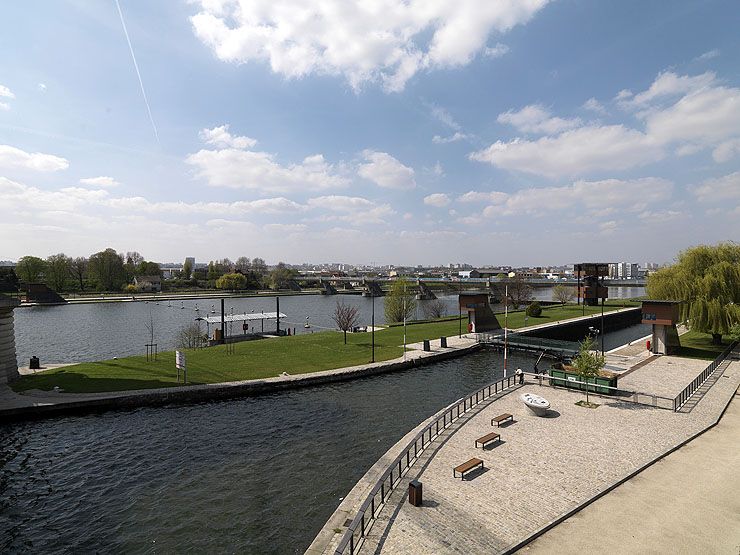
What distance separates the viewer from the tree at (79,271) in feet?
441

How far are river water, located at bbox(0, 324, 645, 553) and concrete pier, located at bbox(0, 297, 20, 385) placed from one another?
7534mm

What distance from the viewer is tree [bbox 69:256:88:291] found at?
134 meters

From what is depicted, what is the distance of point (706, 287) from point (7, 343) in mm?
55104

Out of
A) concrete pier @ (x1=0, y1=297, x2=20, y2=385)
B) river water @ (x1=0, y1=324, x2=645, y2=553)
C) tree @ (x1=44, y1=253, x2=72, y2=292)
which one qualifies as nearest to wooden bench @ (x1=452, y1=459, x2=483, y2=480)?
river water @ (x1=0, y1=324, x2=645, y2=553)

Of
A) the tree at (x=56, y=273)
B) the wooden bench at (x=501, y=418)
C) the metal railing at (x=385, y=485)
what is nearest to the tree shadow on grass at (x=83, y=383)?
the metal railing at (x=385, y=485)

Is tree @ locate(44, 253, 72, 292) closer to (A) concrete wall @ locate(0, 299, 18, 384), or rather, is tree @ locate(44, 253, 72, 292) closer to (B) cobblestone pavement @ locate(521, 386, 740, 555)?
(A) concrete wall @ locate(0, 299, 18, 384)

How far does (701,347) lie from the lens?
38.0 meters

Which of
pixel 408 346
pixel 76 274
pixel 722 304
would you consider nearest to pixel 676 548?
pixel 408 346

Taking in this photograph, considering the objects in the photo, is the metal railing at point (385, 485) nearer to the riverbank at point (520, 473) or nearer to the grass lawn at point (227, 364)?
the riverbank at point (520, 473)

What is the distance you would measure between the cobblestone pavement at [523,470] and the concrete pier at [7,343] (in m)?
28.0

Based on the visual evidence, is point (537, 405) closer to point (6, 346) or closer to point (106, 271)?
point (6, 346)

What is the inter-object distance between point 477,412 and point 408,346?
19.1 metres

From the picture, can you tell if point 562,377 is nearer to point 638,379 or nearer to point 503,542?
point 638,379

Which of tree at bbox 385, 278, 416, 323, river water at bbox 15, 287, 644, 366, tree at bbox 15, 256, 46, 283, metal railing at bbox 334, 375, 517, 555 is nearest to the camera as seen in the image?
metal railing at bbox 334, 375, 517, 555
